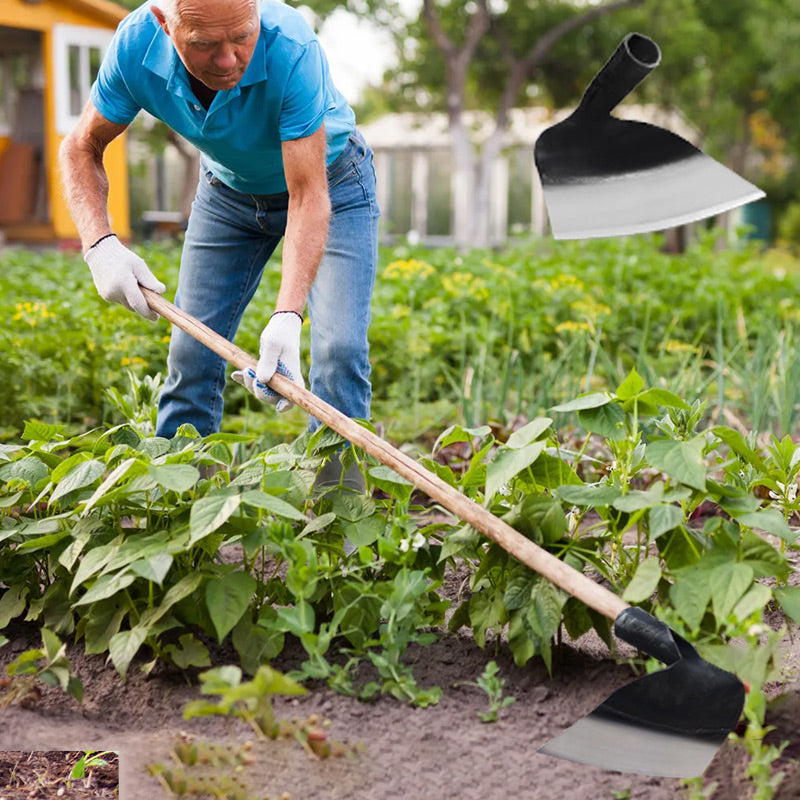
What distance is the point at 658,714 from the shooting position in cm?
170

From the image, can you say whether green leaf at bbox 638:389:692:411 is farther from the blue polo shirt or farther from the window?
the window

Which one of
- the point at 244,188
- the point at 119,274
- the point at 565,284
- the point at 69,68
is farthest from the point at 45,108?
the point at 119,274

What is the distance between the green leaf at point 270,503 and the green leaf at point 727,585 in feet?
2.33

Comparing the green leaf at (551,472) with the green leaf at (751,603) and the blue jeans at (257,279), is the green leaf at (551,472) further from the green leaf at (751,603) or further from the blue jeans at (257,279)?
the blue jeans at (257,279)

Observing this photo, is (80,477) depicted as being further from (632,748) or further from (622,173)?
(622,173)

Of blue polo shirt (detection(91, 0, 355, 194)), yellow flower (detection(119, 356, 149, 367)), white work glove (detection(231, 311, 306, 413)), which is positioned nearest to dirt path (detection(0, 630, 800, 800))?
white work glove (detection(231, 311, 306, 413))

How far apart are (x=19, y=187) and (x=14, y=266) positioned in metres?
5.23

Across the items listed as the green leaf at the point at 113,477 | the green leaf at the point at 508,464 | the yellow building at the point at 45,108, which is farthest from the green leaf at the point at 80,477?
the yellow building at the point at 45,108

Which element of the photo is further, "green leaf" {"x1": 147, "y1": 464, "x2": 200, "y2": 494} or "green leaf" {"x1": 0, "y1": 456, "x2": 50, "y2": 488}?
"green leaf" {"x1": 0, "y1": 456, "x2": 50, "y2": 488}

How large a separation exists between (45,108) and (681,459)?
40.9 ft

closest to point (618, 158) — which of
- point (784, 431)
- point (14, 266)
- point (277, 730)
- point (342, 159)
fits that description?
point (342, 159)

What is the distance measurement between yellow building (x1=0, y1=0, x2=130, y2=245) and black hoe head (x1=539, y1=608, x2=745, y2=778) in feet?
36.5

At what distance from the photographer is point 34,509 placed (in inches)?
84.7

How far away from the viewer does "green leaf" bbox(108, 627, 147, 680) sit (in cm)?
178
